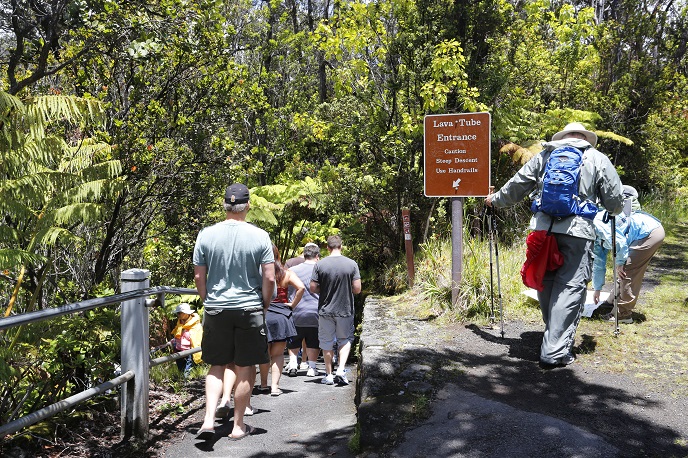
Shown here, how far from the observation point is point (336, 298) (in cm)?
738

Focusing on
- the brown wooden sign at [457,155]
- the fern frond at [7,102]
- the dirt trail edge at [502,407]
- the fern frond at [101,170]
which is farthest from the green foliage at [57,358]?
the brown wooden sign at [457,155]

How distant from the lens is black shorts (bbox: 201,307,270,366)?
4793mm

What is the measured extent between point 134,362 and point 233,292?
2.91 feet

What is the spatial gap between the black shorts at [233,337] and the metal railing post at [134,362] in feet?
1.53

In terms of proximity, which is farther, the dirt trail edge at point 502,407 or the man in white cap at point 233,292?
the man in white cap at point 233,292

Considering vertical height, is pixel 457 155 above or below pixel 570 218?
above

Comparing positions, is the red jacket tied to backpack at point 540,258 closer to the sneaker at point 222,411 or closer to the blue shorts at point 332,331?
the blue shorts at point 332,331

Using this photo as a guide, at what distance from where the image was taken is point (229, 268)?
187 inches

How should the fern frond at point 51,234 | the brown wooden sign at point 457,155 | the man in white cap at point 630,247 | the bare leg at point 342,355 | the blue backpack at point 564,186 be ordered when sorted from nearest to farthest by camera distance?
the fern frond at point 51,234 → the blue backpack at point 564,186 → the man in white cap at point 630,247 → the brown wooden sign at point 457,155 → the bare leg at point 342,355

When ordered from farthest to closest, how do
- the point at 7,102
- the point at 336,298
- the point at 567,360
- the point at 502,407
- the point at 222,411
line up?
the point at 336,298
the point at 567,360
the point at 222,411
the point at 502,407
the point at 7,102

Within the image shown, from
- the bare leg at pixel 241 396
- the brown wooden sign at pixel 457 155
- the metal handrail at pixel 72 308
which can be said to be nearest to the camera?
the metal handrail at pixel 72 308

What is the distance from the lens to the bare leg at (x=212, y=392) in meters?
4.71

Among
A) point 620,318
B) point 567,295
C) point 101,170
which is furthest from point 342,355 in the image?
point 101,170

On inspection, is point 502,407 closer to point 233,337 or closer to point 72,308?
point 233,337
